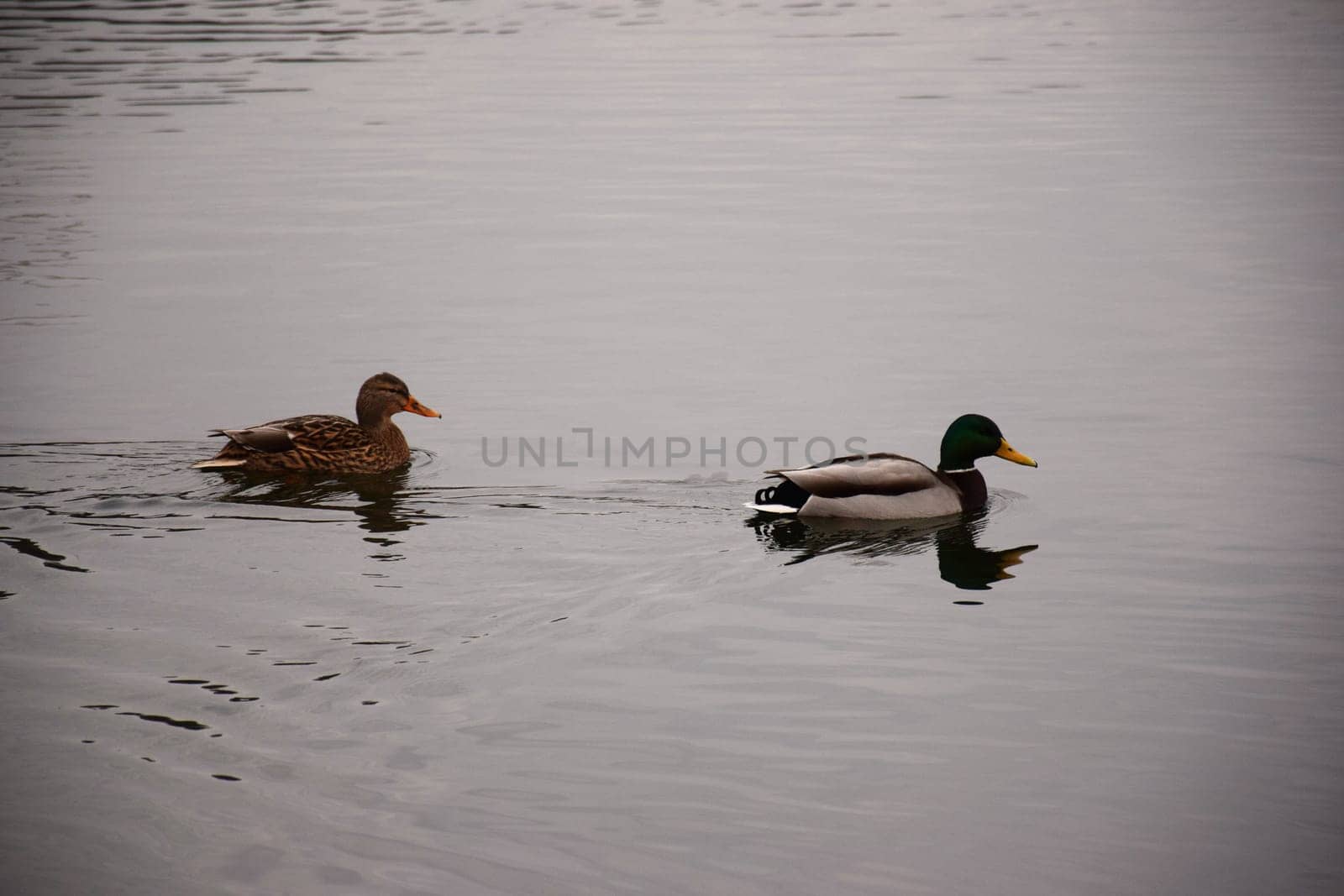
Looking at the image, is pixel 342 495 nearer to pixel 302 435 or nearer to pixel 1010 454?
pixel 302 435

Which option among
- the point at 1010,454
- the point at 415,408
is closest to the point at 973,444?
the point at 1010,454

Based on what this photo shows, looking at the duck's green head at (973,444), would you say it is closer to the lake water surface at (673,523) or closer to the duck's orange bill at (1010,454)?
the duck's orange bill at (1010,454)

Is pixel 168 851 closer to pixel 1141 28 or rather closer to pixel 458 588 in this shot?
pixel 458 588

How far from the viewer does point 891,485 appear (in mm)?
10289

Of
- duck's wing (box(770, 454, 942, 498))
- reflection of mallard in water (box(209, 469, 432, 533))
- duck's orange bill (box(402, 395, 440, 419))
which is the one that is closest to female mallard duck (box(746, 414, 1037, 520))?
duck's wing (box(770, 454, 942, 498))

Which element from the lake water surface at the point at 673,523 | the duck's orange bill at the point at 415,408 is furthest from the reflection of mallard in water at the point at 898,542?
the duck's orange bill at the point at 415,408

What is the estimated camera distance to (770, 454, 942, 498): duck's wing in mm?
10195

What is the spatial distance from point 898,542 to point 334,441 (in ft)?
12.4

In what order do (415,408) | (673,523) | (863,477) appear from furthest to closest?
(415,408) → (863,477) → (673,523)

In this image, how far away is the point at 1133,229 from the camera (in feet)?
61.1

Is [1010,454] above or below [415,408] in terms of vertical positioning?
below

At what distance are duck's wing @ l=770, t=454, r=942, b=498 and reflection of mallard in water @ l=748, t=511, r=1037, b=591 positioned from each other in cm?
22

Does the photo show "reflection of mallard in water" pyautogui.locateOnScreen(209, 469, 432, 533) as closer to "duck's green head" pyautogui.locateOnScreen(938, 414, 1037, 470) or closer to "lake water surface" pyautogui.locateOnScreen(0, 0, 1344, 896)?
"lake water surface" pyautogui.locateOnScreen(0, 0, 1344, 896)

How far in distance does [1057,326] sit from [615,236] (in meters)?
5.83
